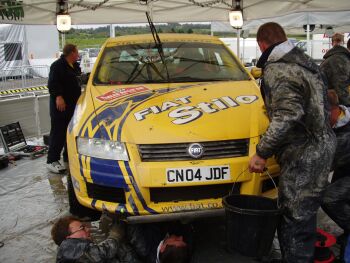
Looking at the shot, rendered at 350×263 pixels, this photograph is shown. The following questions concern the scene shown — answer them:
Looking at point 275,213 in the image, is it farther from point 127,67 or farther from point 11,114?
point 11,114

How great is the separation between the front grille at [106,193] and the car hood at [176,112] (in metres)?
0.42

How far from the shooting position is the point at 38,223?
4746 mm

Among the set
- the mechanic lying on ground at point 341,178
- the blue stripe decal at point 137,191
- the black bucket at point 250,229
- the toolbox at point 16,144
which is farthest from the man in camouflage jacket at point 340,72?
the toolbox at point 16,144

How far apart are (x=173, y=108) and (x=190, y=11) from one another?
7.07 m

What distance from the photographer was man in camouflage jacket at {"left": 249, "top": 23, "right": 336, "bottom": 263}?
301 cm

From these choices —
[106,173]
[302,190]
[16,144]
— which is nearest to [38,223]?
[106,173]

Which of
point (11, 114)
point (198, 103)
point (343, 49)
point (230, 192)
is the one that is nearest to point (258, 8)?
point (343, 49)

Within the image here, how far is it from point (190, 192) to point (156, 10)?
7.79 meters

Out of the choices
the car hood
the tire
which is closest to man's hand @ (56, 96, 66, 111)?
the car hood

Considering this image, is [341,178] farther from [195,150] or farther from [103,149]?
[103,149]

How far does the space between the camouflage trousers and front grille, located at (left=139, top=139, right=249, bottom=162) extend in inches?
21.2

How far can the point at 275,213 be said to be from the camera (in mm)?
2957

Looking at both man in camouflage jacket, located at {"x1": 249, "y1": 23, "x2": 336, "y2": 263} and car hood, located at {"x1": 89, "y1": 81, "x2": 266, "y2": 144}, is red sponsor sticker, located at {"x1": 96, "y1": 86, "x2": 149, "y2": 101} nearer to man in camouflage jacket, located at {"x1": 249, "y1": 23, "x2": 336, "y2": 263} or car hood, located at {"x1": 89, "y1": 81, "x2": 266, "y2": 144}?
car hood, located at {"x1": 89, "y1": 81, "x2": 266, "y2": 144}

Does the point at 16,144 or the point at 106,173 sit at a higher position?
the point at 106,173
